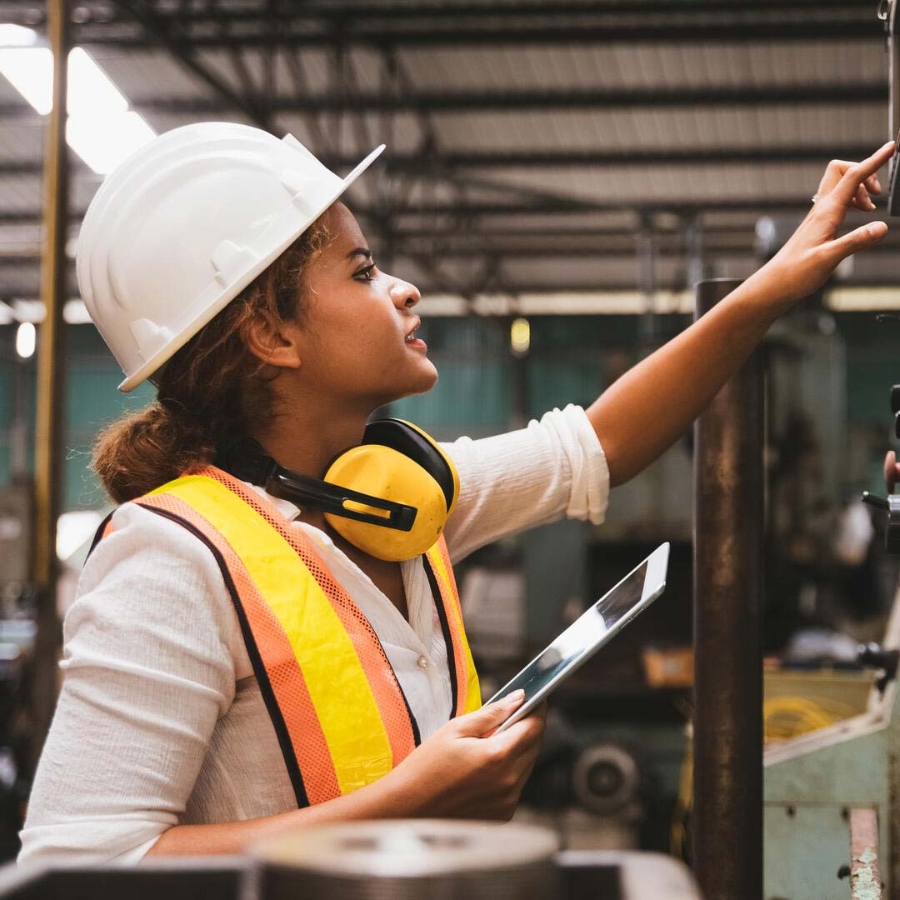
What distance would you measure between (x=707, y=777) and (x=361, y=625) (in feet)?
2.07

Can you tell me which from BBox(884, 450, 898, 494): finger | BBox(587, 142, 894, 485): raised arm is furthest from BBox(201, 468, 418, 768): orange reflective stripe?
BBox(884, 450, 898, 494): finger

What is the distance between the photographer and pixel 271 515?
123cm

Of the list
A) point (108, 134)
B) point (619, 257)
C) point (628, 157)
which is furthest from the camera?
point (619, 257)

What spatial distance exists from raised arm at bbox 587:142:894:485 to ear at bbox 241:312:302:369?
1.45 feet

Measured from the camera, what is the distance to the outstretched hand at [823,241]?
4.46 feet

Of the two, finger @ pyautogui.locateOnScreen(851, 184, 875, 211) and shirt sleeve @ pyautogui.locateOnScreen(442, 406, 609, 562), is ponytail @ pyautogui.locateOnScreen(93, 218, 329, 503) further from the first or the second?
finger @ pyautogui.locateOnScreen(851, 184, 875, 211)

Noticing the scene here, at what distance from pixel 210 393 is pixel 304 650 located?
365 millimetres

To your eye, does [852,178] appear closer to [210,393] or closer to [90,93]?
[210,393]

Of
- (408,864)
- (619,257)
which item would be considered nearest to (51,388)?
(408,864)

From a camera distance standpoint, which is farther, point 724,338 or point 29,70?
point 29,70

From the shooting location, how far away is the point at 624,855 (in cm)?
52

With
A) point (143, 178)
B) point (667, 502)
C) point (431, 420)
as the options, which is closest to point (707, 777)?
point (143, 178)

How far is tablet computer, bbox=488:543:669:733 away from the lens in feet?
3.14

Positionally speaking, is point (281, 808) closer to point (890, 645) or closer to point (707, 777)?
point (707, 777)
